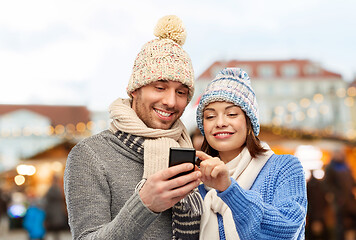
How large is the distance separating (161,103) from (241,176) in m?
0.50

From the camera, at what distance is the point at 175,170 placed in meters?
1.31

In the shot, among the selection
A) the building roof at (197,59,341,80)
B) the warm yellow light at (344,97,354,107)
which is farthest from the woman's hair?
the building roof at (197,59,341,80)

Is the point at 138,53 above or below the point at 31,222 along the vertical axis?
above

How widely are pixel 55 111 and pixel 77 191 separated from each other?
119 ft

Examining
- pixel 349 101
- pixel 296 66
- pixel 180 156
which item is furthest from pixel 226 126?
pixel 296 66

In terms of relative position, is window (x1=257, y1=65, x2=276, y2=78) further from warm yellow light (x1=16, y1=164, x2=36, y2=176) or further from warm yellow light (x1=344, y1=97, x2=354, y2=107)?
warm yellow light (x1=16, y1=164, x2=36, y2=176)

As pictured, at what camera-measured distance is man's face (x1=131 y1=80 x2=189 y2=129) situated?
1.83m

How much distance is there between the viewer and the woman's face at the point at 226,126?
6.12 feet

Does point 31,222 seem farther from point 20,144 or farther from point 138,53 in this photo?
point 20,144

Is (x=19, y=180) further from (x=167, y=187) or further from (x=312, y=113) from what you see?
(x=167, y=187)

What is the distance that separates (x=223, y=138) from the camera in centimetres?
188

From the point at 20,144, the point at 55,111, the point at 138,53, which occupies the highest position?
the point at 138,53

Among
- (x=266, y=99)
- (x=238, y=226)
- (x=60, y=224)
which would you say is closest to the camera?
(x=238, y=226)

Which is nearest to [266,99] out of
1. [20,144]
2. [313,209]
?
[20,144]
